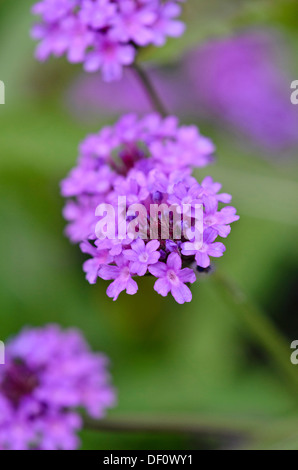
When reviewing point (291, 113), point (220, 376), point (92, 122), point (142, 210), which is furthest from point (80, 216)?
point (291, 113)

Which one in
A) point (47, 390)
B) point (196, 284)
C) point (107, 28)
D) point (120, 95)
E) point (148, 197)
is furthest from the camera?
point (120, 95)

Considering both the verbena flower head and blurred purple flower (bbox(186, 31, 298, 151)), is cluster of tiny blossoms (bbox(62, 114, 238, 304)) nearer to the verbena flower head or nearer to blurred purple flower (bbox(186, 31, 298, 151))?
the verbena flower head

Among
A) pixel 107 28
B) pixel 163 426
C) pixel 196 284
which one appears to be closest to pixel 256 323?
pixel 163 426

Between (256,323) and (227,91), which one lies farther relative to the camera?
(227,91)

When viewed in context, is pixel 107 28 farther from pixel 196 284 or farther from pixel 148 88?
pixel 196 284

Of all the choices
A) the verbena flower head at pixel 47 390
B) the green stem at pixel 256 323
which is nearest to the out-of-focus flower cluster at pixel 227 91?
the green stem at pixel 256 323

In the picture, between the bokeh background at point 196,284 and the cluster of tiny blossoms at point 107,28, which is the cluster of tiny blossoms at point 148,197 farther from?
the bokeh background at point 196,284
